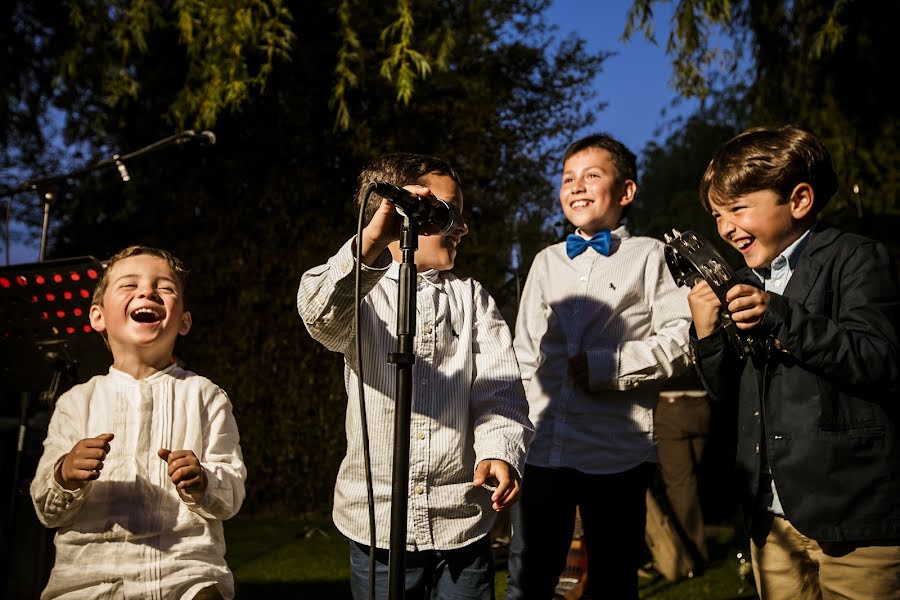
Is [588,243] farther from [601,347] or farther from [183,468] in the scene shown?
[183,468]

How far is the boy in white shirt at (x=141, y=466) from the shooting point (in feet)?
6.64

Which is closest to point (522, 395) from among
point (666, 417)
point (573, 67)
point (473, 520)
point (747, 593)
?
point (473, 520)

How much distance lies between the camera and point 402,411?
163 cm

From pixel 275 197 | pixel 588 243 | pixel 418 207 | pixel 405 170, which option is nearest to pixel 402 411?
pixel 418 207

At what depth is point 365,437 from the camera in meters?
Answer: 1.64

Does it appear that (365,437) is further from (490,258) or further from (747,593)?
(490,258)

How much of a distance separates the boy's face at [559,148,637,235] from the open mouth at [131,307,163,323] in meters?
1.43

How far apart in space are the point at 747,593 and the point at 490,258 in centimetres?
322

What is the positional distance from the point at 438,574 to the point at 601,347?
3.32ft

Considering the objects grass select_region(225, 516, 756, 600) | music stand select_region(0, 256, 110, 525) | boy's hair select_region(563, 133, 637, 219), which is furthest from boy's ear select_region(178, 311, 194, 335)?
grass select_region(225, 516, 756, 600)

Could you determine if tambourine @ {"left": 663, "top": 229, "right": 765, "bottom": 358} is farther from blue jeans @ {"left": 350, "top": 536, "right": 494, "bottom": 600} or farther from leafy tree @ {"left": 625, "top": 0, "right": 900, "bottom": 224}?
leafy tree @ {"left": 625, "top": 0, "right": 900, "bottom": 224}

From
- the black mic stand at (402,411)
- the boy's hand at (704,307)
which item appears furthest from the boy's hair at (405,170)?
the boy's hand at (704,307)

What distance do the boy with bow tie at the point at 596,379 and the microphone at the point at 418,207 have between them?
98 cm

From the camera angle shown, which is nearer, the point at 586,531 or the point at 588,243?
the point at 586,531
